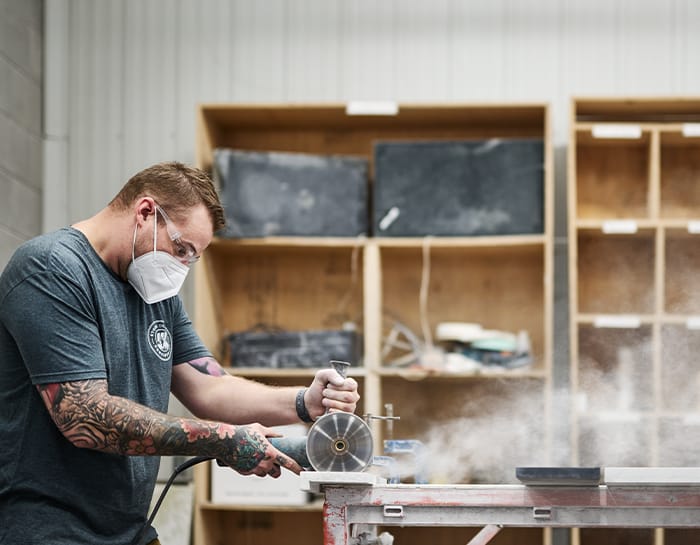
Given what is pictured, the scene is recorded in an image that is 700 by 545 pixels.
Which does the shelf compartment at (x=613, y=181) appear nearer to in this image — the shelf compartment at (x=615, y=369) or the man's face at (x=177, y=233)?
the shelf compartment at (x=615, y=369)

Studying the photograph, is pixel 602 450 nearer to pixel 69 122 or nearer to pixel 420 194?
pixel 420 194

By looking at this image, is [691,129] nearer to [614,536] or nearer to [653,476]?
[614,536]

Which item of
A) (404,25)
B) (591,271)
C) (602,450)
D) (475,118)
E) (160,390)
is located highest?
(404,25)

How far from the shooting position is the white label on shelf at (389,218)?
386cm

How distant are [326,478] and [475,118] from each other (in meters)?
2.45

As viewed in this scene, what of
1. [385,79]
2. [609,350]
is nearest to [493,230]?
[609,350]

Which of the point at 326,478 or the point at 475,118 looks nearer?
the point at 326,478

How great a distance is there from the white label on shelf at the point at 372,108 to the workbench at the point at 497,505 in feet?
7.20

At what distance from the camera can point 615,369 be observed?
3838 millimetres

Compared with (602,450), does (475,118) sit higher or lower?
higher

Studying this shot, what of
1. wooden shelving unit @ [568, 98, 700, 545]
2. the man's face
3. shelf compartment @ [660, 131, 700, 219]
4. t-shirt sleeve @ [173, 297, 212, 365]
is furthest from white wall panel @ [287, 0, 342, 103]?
the man's face

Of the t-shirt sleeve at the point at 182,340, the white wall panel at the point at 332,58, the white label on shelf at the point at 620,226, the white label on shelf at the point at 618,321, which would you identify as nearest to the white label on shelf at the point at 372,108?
the white wall panel at the point at 332,58

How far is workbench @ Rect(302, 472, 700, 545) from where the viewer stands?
196cm

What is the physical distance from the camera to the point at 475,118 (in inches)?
160
